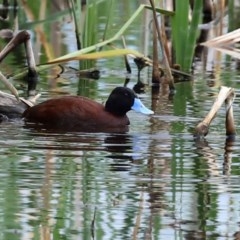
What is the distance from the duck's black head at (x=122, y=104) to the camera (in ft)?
30.2

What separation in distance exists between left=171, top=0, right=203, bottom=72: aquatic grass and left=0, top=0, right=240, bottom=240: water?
3.15 ft

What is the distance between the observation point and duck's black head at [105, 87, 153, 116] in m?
9.20

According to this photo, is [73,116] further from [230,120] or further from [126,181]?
[126,181]

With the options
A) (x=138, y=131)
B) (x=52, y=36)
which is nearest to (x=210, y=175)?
(x=138, y=131)

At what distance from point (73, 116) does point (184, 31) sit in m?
2.02

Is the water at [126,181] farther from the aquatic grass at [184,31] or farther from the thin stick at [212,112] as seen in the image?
the aquatic grass at [184,31]

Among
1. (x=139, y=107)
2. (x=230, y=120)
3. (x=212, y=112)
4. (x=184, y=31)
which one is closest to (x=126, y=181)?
(x=212, y=112)

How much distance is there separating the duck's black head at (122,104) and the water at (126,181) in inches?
5.3

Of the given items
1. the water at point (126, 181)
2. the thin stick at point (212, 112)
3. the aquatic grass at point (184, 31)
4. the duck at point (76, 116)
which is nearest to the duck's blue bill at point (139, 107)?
the duck at point (76, 116)

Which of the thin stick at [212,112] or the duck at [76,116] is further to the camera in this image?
the duck at [76,116]

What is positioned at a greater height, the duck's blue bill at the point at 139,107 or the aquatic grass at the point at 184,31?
the aquatic grass at the point at 184,31

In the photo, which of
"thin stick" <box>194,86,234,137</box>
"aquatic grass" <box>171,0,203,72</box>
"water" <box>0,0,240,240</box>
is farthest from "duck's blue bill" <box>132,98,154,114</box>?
"aquatic grass" <box>171,0,203,72</box>

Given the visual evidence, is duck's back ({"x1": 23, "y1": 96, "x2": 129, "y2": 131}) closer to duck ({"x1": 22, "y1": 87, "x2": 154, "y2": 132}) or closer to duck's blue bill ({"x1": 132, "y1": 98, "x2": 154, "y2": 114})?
duck ({"x1": 22, "y1": 87, "x2": 154, "y2": 132})

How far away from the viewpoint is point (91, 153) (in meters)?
7.61
